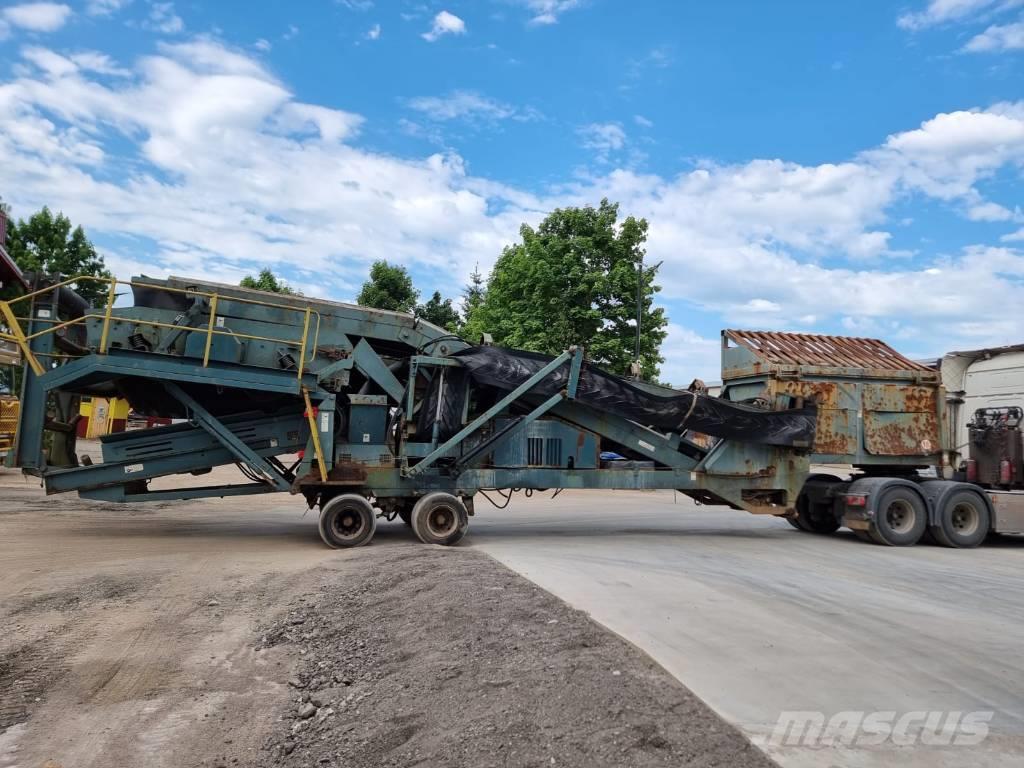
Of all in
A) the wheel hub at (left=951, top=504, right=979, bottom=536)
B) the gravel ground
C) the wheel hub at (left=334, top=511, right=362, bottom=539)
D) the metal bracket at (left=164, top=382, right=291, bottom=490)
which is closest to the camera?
the gravel ground

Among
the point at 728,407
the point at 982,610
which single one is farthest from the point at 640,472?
the point at 982,610

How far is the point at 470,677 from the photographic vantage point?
4.51 metres

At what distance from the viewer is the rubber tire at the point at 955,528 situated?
1202 cm

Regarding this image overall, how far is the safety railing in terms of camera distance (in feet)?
30.2

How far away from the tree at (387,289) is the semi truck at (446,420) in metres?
27.4

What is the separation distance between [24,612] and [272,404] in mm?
4576

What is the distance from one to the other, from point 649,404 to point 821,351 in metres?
3.91

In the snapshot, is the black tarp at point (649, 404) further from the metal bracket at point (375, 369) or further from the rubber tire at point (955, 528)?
the rubber tire at point (955, 528)

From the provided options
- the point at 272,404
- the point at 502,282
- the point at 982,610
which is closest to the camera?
the point at 982,610

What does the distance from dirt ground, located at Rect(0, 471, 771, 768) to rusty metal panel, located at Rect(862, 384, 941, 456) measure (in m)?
7.81

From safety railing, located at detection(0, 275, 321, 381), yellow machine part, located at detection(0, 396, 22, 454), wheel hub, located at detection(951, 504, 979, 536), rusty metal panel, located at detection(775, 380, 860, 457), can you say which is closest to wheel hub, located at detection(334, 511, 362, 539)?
safety railing, located at detection(0, 275, 321, 381)

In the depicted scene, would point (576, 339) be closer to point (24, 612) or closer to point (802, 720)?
point (24, 612)

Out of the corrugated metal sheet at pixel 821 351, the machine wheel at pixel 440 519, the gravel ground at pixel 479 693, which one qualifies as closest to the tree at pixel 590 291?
the corrugated metal sheet at pixel 821 351

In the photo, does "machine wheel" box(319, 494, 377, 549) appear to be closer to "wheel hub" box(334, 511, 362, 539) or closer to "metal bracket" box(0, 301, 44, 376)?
"wheel hub" box(334, 511, 362, 539)
